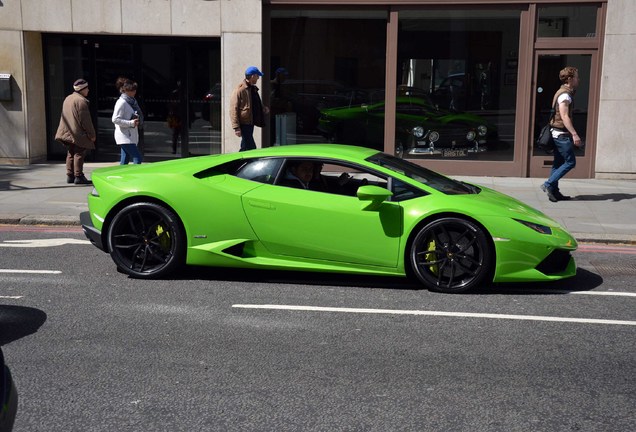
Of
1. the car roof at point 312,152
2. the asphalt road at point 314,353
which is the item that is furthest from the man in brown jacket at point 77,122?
the car roof at point 312,152

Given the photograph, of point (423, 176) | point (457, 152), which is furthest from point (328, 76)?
point (423, 176)

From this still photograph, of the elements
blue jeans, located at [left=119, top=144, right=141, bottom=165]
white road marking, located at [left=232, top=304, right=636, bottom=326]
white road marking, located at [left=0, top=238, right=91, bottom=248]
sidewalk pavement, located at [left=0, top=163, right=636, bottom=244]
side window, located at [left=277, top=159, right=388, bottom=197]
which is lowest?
white road marking, located at [left=0, top=238, right=91, bottom=248]

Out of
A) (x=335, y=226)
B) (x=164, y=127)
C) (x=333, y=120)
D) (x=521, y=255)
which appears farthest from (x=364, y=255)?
(x=164, y=127)

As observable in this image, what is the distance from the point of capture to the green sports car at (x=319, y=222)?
7371mm

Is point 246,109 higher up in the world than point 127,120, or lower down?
higher up

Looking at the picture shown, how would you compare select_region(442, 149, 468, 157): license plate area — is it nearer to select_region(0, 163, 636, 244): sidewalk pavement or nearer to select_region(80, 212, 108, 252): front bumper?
select_region(0, 163, 636, 244): sidewalk pavement

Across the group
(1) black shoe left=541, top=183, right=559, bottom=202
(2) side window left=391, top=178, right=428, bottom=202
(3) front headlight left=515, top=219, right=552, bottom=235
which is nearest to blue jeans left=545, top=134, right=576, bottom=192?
(1) black shoe left=541, top=183, right=559, bottom=202

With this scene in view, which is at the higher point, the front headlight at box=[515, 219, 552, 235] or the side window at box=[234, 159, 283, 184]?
the side window at box=[234, 159, 283, 184]

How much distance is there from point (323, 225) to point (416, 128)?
8282mm

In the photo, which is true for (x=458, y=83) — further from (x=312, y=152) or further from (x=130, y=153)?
(x=312, y=152)

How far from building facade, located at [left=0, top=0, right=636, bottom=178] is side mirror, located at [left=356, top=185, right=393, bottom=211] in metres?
8.06

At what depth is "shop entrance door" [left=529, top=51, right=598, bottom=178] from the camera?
14.7 metres

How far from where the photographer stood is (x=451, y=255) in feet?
24.2

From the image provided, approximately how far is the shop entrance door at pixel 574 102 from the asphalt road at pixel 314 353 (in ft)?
22.8
